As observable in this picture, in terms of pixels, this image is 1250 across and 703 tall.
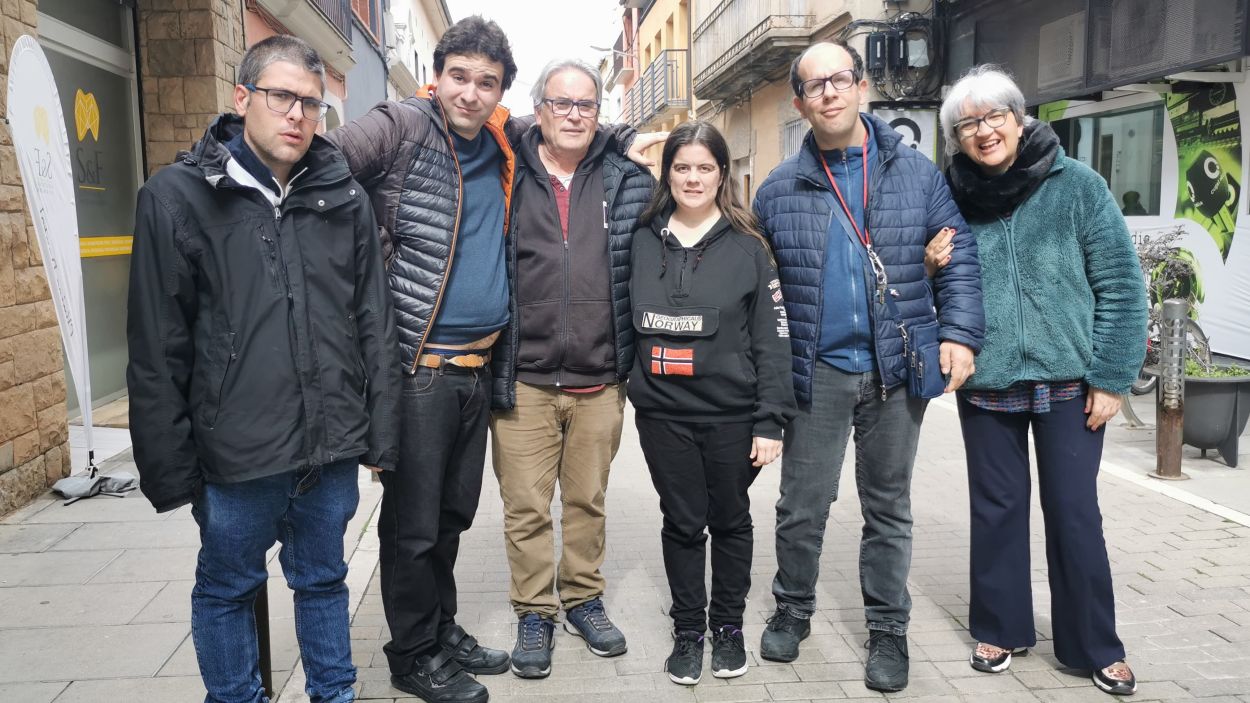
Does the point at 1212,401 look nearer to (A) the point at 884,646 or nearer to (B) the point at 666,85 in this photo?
(A) the point at 884,646

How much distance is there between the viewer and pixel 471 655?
3.41 metres

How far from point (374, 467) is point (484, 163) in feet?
3.68

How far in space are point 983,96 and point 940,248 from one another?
0.51 m

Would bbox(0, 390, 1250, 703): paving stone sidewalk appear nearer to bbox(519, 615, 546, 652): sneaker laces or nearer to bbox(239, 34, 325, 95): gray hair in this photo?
bbox(519, 615, 546, 652): sneaker laces

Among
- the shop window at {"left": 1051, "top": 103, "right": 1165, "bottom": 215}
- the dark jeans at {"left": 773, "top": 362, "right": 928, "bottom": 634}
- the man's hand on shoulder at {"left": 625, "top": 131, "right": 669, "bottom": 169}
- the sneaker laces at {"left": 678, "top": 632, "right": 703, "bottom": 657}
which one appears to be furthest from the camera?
the shop window at {"left": 1051, "top": 103, "right": 1165, "bottom": 215}

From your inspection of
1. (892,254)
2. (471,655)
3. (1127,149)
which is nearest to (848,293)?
(892,254)

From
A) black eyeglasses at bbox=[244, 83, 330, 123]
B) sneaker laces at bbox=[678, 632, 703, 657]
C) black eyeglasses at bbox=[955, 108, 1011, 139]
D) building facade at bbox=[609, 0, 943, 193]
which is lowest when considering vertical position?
sneaker laces at bbox=[678, 632, 703, 657]

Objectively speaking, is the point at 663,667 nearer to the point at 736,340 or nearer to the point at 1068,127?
the point at 736,340

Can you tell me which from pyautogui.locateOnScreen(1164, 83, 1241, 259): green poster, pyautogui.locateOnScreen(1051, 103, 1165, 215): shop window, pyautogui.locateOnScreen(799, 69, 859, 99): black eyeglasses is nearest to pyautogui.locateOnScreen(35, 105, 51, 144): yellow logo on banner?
pyautogui.locateOnScreen(799, 69, 859, 99): black eyeglasses

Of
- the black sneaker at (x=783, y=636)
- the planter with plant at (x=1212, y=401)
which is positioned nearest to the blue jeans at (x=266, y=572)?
the black sneaker at (x=783, y=636)

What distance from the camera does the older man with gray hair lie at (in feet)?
10.8

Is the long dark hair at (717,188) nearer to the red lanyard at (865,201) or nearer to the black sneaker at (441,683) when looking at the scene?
the red lanyard at (865,201)

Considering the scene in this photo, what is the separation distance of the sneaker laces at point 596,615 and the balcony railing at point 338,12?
387 inches

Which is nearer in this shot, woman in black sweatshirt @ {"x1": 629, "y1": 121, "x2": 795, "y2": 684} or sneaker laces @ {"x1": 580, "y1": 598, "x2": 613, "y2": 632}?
woman in black sweatshirt @ {"x1": 629, "y1": 121, "x2": 795, "y2": 684}
